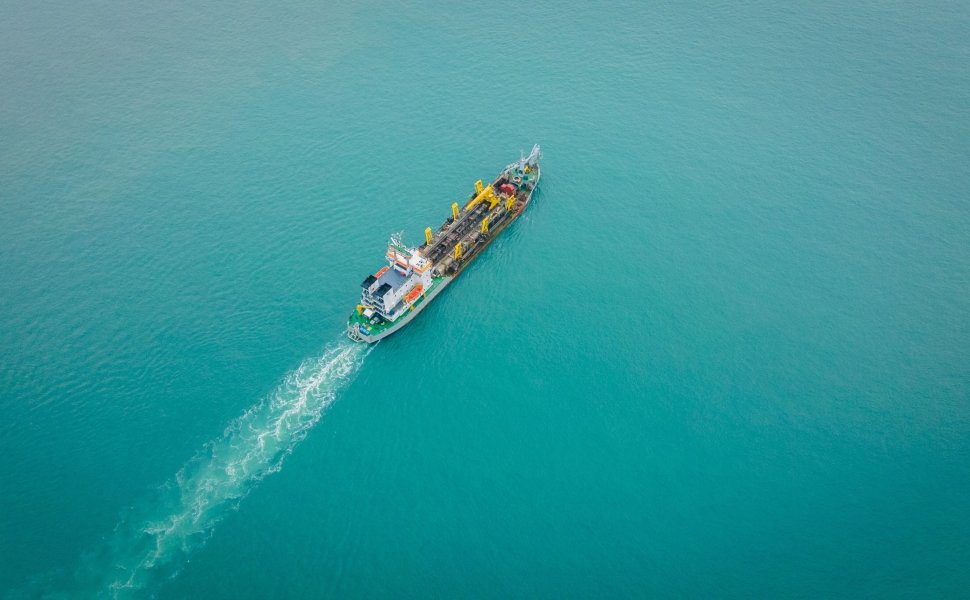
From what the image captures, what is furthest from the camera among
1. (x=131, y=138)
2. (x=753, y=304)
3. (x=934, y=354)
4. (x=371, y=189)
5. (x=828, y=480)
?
(x=131, y=138)

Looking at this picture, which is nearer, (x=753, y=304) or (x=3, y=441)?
(x=3, y=441)

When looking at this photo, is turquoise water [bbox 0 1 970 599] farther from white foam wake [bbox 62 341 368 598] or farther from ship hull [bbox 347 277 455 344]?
ship hull [bbox 347 277 455 344]

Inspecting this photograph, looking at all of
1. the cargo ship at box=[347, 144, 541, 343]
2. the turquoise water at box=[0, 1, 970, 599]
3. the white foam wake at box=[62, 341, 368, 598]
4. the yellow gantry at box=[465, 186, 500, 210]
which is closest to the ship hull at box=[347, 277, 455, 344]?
the cargo ship at box=[347, 144, 541, 343]

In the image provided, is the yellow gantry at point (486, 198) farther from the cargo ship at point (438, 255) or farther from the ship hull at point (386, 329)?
the ship hull at point (386, 329)

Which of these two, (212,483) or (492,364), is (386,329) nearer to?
(492,364)

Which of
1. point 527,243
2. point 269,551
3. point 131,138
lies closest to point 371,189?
point 527,243

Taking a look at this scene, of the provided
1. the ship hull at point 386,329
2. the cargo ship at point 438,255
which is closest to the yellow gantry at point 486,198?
the cargo ship at point 438,255

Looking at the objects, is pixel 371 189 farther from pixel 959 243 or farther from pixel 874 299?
pixel 959 243
